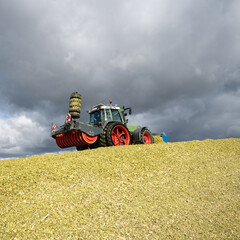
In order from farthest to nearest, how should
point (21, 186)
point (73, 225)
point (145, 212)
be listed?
point (21, 186)
point (145, 212)
point (73, 225)

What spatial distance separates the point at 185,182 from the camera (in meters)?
4.85

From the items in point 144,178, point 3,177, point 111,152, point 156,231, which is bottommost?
point 156,231

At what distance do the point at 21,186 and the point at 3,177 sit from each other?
59 cm

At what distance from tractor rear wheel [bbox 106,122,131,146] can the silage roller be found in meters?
0.63

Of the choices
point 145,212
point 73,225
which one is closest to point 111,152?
point 145,212

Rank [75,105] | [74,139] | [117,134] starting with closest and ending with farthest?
[74,139], [75,105], [117,134]

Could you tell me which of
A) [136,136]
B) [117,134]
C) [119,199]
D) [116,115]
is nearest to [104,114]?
[116,115]

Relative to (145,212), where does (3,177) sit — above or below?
above

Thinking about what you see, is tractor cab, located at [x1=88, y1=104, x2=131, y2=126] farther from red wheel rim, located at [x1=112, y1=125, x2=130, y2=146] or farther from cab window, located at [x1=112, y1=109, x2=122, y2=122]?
red wheel rim, located at [x1=112, y1=125, x2=130, y2=146]

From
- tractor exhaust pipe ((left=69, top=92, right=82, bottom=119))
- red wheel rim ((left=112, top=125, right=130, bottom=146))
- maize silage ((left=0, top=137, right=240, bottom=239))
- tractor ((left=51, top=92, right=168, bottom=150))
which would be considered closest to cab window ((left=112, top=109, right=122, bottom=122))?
tractor ((left=51, top=92, right=168, bottom=150))

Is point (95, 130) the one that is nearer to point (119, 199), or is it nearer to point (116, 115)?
point (116, 115)

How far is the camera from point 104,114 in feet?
30.4

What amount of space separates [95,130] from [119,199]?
428cm

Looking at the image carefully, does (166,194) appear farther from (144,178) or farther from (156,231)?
(156,231)
